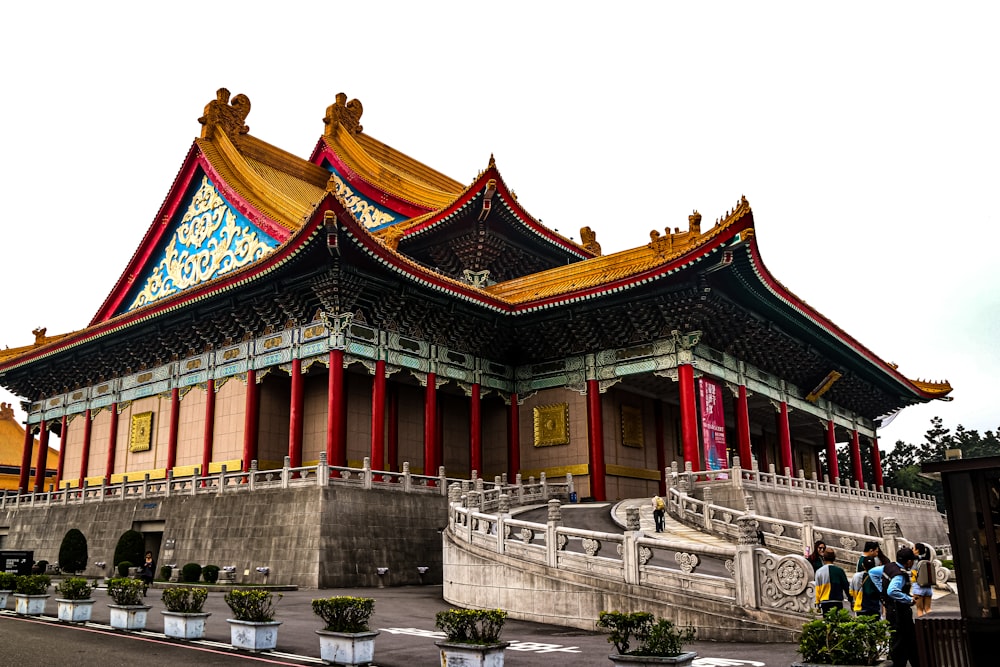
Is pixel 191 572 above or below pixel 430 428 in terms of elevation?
below

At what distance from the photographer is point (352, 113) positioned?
39875 mm

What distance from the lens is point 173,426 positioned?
30.3m

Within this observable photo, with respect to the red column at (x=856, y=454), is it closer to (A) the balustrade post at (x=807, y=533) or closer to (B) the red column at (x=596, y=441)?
(B) the red column at (x=596, y=441)

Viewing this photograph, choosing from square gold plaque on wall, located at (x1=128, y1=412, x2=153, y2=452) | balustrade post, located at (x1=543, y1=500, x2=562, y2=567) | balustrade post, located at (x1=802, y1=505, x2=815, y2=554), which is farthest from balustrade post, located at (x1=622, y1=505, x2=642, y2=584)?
square gold plaque on wall, located at (x1=128, y1=412, x2=153, y2=452)

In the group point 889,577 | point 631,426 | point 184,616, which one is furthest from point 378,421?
point 889,577

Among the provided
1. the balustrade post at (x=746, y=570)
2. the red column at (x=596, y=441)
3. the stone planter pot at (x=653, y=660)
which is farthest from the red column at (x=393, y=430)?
the stone planter pot at (x=653, y=660)

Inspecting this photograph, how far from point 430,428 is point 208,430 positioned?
24.8 feet

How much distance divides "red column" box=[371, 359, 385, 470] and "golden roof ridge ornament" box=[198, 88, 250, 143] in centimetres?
1459

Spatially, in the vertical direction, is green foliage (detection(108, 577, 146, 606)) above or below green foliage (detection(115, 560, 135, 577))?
below

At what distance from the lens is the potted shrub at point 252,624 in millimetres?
11242

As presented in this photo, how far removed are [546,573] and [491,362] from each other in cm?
1531

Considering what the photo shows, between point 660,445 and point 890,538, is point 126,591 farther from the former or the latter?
point 660,445

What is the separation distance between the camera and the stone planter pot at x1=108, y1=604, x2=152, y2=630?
43.7ft

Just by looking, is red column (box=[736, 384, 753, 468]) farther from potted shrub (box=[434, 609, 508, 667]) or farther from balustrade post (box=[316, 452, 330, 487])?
potted shrub (box=[434, 609, 508, 667])
